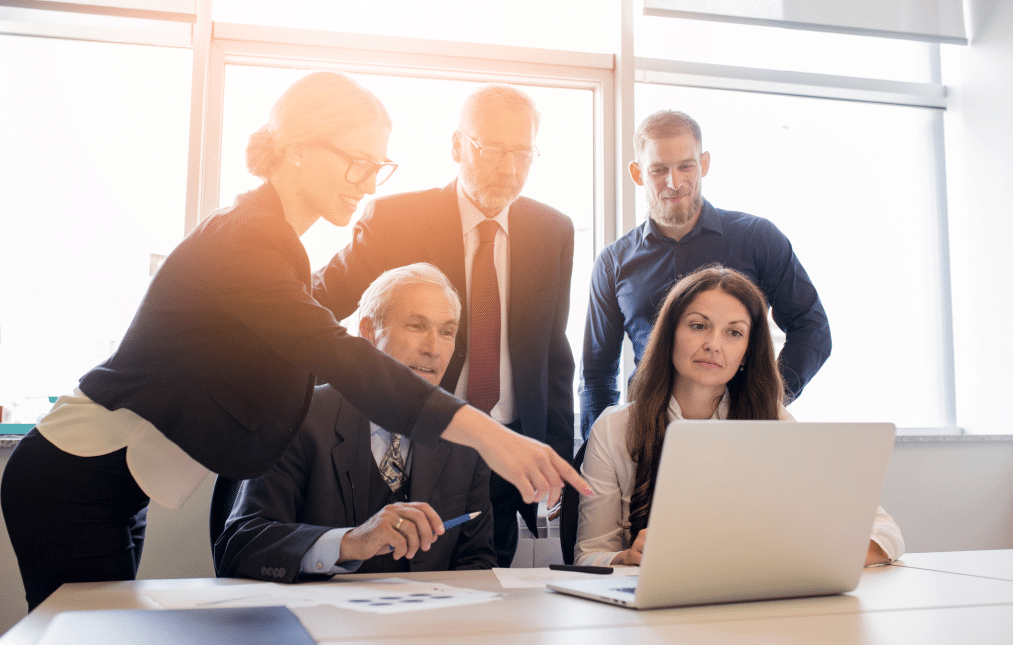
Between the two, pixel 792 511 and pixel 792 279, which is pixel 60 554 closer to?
pixel 792 511

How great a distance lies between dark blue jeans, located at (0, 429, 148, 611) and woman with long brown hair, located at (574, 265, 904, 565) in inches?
35.9

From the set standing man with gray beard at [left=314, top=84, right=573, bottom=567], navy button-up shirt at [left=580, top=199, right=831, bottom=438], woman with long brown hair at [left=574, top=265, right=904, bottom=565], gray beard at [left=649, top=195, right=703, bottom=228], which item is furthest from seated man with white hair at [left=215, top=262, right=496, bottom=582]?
gray beard at [left=649, top=195, right=703, bottom=228]

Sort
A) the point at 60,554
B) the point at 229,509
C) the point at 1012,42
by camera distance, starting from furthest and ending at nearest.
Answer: the point at 1012,42
the point at 229,509
the point at 60,554

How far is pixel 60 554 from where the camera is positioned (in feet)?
3.87

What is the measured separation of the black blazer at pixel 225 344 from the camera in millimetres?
1156

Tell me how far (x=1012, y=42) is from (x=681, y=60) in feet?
4.60

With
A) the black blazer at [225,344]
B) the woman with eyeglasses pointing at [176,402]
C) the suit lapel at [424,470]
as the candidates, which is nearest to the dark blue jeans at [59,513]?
the woman with eyeglasses pointing at [176,402]

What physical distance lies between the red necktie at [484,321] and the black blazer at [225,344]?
101cm

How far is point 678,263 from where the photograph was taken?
2299 mm

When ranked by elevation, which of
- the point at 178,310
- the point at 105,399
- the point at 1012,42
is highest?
the point at 1012,42

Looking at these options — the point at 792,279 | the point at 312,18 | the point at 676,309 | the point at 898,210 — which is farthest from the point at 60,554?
the point at 898,210

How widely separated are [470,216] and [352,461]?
39.3 inches

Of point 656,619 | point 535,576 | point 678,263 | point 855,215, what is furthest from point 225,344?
point 855,215

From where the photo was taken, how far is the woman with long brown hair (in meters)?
1.70
